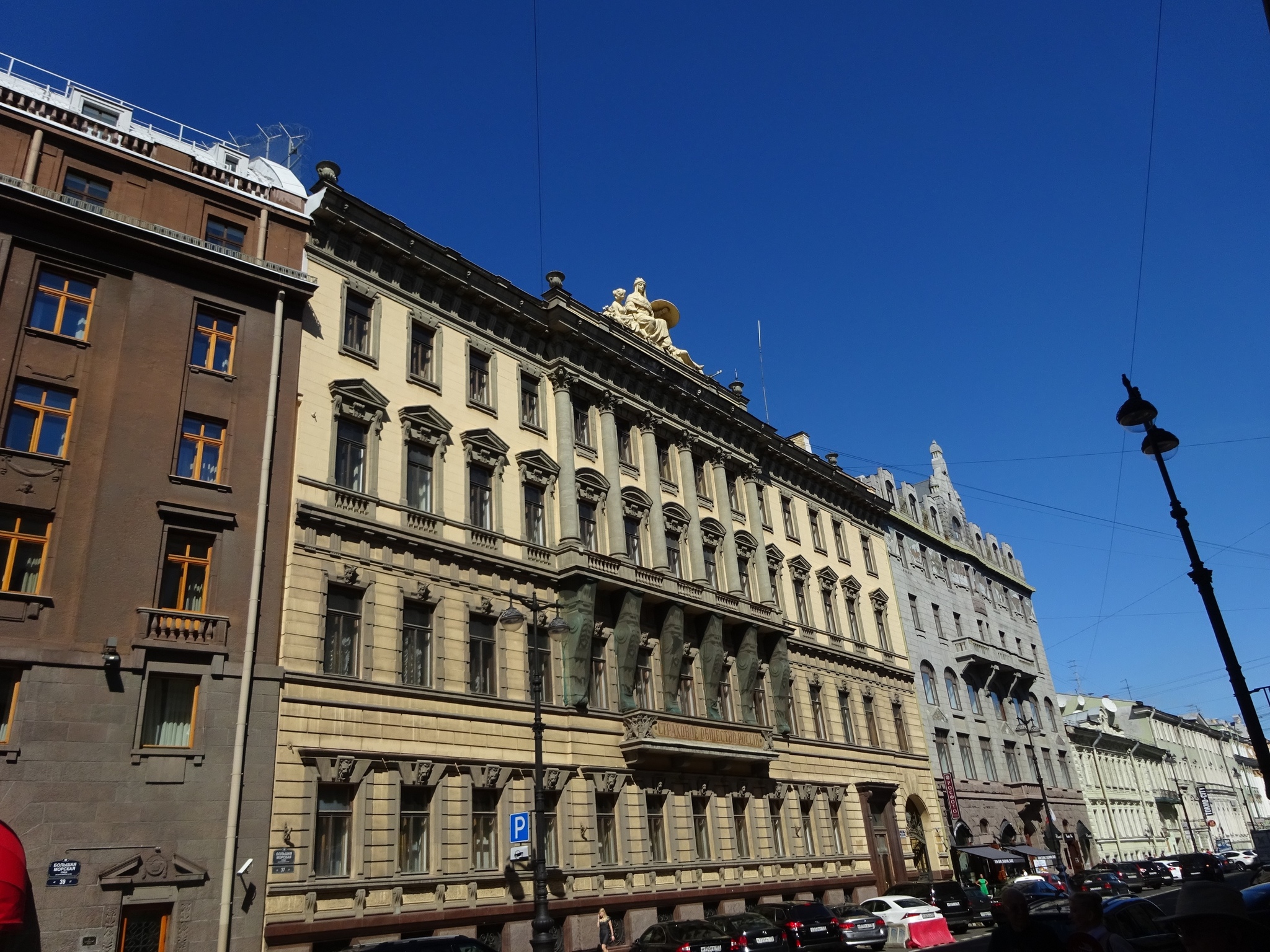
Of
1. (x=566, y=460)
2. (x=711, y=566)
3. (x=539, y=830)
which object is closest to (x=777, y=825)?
(x=711, y=566)

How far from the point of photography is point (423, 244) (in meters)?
31.2

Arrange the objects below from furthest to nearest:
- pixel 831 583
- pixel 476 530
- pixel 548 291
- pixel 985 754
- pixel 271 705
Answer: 1. pixel 985 754
2. pixel 831 583
3. pixel 548 291
4. pixel 476 530
5. pixel 271 705

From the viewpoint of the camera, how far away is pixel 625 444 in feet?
124

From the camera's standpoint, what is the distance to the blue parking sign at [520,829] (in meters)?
25.3

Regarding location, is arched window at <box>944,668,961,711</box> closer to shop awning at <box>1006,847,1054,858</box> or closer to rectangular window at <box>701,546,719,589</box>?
shop awning at <box>1006,847,1054,858</box>

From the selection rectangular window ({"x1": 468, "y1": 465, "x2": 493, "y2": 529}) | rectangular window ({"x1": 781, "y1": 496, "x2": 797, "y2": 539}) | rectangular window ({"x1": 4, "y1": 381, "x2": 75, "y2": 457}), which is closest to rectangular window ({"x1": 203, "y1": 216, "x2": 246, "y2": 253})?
rectangular window ({"x1": 4, "y1": 381, "x2": 75, "y2": 457})

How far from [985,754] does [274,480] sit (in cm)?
4728

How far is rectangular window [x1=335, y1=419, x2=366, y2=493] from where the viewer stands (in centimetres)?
2681

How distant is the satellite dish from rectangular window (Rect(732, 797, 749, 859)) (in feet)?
70.6

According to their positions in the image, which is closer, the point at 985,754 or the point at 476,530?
the point at 476,530

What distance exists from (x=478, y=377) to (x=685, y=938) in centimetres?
1938

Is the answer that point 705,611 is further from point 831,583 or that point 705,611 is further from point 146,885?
point 146,885

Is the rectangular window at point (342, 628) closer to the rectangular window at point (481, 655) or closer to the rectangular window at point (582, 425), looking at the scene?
the rectangular window at point (481, 655)

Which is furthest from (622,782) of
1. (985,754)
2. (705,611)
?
(985,754)
